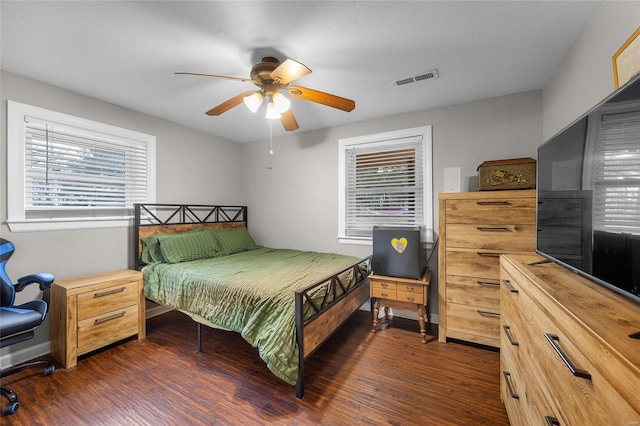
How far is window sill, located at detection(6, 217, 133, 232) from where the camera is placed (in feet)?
7.22

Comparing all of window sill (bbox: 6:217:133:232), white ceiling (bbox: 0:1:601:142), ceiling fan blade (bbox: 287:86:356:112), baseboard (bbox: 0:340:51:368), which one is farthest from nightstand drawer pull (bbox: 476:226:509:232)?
baseboard (bbox: 0:340:51:368)

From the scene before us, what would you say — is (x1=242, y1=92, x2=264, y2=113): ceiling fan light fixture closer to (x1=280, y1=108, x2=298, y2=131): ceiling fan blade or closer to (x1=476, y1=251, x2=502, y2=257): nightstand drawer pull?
(x1=280, y1=108, x2=298, y2=131): ceiling fan blade

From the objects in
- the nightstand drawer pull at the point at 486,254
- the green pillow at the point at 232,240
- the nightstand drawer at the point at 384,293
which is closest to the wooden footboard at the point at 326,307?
the nightstand drawer at the point at 384,293

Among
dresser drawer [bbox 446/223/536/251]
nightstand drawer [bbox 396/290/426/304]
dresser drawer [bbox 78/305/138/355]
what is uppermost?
dresser drawer [bbox 446/223/536/251]

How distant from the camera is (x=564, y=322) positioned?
30.0 inches

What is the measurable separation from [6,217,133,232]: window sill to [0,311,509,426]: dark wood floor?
3.89ft

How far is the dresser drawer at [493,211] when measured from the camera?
216cm

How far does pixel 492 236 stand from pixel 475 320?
0.79 meters

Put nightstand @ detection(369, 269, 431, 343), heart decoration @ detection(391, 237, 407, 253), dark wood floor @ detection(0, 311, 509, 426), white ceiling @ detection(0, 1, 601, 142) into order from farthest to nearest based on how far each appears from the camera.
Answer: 1. heart decoration @ detection(391, 237, 407, 253)
2. nightstand @ detection(369, 269, 431, 343)
3. dark wood floor @ detection(0, 311, 509, 426)
4. white ceiling @ detection(0, 1, 601, 142)

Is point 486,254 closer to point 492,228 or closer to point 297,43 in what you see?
point 492,228

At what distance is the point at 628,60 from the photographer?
1.17m

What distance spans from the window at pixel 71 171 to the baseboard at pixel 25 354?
1037 millimetres

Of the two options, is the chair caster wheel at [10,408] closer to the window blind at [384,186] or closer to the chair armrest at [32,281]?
the chair armrest at [32,281]

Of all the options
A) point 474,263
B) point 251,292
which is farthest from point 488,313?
point 251,292
